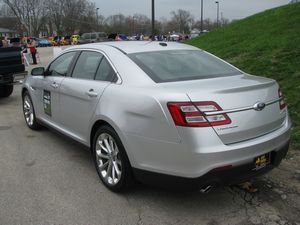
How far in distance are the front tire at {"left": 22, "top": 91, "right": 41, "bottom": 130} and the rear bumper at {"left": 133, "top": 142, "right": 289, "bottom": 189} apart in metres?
3.50

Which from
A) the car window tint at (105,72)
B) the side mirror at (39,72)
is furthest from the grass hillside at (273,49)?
the side mirror at (39,72)

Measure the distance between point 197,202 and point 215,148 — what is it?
2.95 feet

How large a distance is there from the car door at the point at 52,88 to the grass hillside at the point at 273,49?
3.30 metres

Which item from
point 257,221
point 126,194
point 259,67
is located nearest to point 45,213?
point 126,194

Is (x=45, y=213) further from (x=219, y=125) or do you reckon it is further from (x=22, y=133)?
(x=22, y=133)

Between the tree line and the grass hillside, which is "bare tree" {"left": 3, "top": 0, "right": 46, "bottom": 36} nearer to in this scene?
the tree line

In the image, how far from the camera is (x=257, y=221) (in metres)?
3.53

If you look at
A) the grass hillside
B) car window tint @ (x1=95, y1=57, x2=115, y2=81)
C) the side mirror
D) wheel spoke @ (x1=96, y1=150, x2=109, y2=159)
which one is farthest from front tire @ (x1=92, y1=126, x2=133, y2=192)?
the grass hillside

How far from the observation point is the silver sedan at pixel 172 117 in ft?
10.8

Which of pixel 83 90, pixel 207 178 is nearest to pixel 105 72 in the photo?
pixel 83 90

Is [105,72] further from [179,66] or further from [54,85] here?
[54,85]

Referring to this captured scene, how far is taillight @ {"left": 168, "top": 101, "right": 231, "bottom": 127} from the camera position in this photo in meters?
3.26

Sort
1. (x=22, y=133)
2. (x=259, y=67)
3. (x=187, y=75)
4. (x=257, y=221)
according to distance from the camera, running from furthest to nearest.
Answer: (x=259, y=67), (x=22, y=133), (x=187, y=75), (x=257, y=221)

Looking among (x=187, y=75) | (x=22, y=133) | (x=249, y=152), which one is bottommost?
(x=22, y=133)
